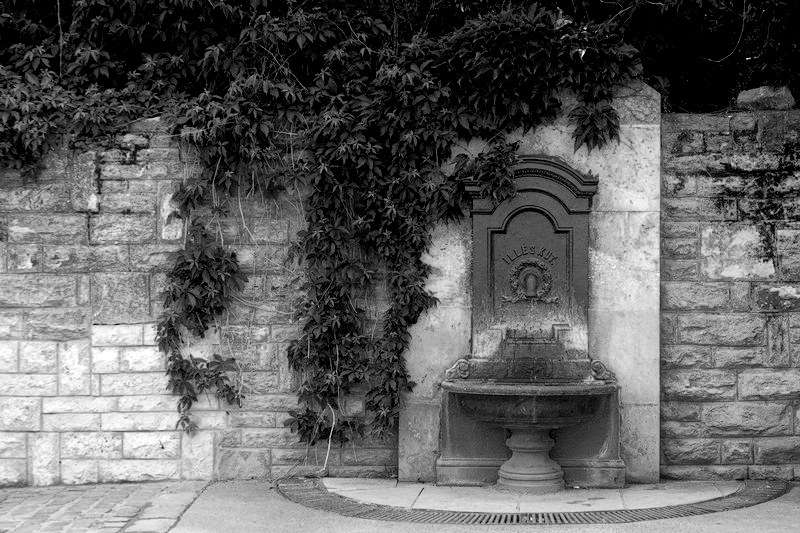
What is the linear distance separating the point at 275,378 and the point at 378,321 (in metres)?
0.83

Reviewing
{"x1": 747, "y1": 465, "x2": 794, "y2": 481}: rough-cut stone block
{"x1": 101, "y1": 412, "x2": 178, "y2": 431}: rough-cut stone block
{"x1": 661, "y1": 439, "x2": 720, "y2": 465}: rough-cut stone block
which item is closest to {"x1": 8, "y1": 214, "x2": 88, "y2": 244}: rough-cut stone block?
{"x1": 101, "y1": 412, "x2": 178, "y2": 431}: rough-cut stone block

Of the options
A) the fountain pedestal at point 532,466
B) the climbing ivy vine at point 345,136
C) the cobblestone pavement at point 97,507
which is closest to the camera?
the cobblestone pavement at point 97,507

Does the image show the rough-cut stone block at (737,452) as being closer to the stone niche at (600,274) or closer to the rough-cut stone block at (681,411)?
the rough-cut stone block at (681,411)

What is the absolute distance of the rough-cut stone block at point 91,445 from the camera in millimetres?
6387

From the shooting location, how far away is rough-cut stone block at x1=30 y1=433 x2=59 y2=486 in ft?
20.9

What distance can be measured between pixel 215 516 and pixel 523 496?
6.31 feet

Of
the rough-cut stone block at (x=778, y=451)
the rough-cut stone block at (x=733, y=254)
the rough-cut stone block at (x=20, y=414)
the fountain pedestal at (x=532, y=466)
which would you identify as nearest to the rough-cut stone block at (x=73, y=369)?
the rough-cut stone block at (x=20, y=414)

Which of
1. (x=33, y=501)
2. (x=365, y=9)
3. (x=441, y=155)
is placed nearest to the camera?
(x=33, y=501)

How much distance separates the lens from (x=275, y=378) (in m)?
6.46

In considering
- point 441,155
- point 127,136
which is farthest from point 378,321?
Answer: point 127,136

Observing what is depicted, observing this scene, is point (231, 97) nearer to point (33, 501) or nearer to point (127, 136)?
point (127, 136)

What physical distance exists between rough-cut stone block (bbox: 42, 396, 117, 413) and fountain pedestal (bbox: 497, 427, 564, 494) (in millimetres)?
2767

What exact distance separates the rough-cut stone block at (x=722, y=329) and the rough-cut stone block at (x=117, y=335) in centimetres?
376

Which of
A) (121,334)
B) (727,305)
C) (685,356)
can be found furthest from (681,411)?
(121,334)
